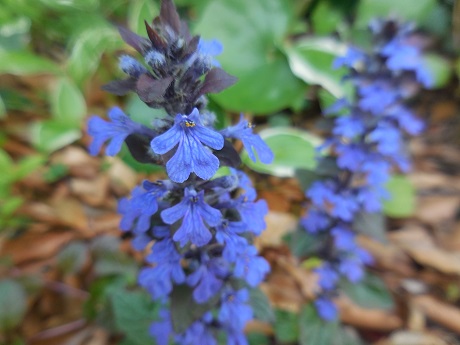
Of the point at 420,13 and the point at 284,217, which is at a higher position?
the point at 420,13

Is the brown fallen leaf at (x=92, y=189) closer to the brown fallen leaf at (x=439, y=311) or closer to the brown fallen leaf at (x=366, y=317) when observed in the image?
the brown fallen leaf at (x=366, y=317)

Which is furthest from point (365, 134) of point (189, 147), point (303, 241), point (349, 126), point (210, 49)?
point (189, 147)

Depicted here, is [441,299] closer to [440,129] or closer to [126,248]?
[440,129]

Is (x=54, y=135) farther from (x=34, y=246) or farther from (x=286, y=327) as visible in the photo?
(x=286, y=327)

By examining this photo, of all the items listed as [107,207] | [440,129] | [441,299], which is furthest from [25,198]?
[440,129]

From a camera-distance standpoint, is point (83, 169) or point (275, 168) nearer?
point (275, 168)

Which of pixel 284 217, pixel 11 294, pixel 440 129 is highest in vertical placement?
pixel 440 129
